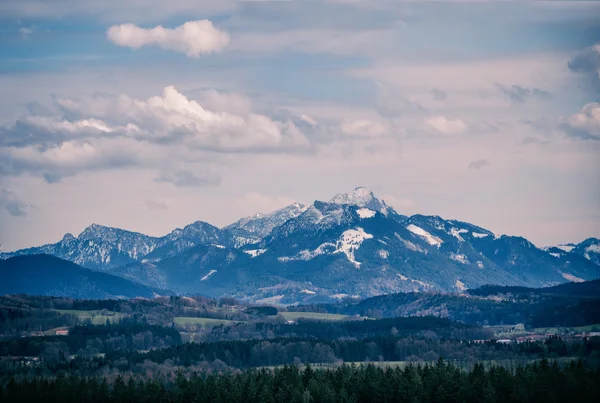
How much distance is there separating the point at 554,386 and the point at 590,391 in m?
9.26

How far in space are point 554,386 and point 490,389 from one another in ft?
36.5

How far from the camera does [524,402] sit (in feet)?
644

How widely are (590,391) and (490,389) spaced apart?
692 inches

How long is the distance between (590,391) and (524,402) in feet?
38.0

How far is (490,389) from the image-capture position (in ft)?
656

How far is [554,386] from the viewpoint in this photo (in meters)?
200

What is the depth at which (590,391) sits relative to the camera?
627 ft
